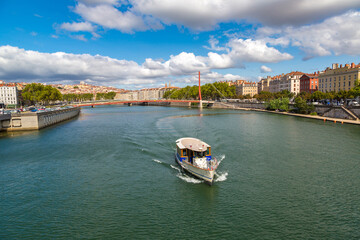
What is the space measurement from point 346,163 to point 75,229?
1863cm

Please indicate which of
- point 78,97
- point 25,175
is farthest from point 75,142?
point 78,97

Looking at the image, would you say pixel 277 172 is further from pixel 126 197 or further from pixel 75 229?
pixel 75 229

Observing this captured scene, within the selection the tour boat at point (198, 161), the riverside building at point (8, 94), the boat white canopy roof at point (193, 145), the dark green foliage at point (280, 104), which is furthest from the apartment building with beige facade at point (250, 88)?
the tour boat at point (198, 161)

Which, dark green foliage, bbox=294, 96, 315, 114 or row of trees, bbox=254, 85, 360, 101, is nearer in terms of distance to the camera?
row of trees, bbox=254, 85, 360, 101

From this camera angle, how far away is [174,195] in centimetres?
1289

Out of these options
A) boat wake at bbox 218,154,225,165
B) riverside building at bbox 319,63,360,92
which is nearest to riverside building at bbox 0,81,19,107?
boat wake at bbox 218,154,225,165

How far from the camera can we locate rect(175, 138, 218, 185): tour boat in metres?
14.0

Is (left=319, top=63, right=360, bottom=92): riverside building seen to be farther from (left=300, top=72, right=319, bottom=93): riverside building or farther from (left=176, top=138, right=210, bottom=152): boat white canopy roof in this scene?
(left=176, top=138, right=210, bottom=152): boat white canopy roof

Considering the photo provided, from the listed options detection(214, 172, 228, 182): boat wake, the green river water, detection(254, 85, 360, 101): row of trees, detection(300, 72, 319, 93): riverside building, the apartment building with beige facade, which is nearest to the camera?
the green river water

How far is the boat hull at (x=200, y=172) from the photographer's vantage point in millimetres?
13734

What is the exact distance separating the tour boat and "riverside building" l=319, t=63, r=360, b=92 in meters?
59.3

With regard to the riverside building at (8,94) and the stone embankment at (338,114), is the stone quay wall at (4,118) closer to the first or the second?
the stone embankment at (338,114)

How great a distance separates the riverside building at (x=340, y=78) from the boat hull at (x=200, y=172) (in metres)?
60.3

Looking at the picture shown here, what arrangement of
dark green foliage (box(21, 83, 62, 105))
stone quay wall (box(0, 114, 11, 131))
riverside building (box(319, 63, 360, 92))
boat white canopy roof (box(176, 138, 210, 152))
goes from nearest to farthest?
boat white canopy roof (box(176, 138, 210, 152)) < stone quay wall (box(0, 114, 11, 131)) < riverside building (box(319, 63, 360, 92)) < dark green foliage (box(21, 83, 62, 105))
